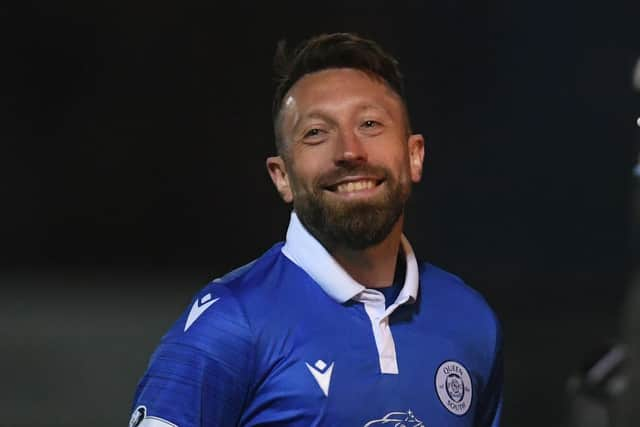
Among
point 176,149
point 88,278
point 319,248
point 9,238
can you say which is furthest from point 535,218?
point 319,248

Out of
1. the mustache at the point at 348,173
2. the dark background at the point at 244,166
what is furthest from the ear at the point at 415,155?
the dark background at the point at 244,166

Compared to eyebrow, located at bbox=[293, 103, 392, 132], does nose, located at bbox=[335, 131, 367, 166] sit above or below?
below

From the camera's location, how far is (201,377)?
4.96 ft

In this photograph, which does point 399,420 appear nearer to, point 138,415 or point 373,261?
point 373,261

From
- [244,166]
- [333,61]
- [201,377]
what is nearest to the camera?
[201,377]

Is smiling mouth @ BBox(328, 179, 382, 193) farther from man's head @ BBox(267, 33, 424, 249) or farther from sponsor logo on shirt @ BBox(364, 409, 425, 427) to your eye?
sponsor logo on shirt @ BBox(364, 409, 425, 427)

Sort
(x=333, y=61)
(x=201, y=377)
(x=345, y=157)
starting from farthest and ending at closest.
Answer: (x=333, y=61) < (x=345, y=157) < (x=201, y=377)

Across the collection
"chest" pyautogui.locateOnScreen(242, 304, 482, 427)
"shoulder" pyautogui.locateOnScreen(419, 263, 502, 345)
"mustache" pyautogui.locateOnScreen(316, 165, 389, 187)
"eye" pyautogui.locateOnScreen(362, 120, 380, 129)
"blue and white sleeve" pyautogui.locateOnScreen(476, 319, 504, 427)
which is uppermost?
"eye" pyautogui.locateOnScreen(362, 120, 380, 129)

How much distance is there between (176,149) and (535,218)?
111 cm

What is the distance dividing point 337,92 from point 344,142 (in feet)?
0.31

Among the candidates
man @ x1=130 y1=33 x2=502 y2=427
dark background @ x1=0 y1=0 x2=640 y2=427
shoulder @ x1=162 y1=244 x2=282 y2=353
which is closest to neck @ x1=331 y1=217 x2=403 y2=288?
man @ x1=130 y1=33 x2=502 y2=427

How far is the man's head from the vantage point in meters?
1.65

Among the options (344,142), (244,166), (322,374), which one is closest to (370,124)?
(344,142)

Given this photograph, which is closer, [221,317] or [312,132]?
[221,317]
